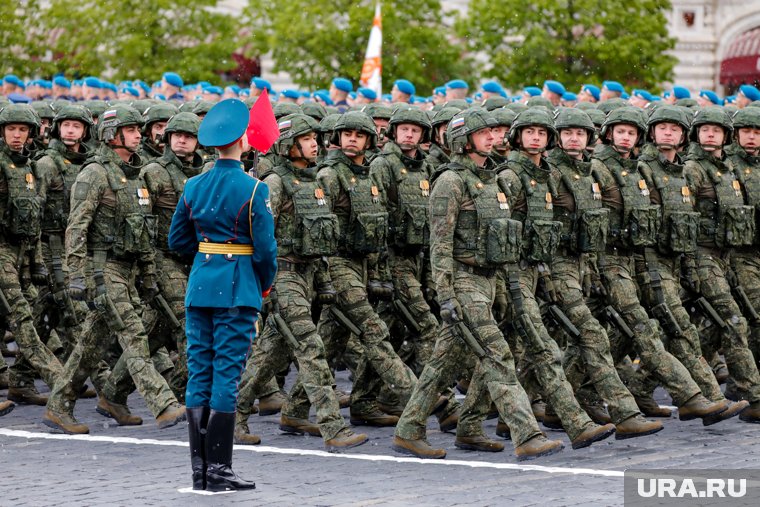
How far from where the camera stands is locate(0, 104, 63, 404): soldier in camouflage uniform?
43.3 ft

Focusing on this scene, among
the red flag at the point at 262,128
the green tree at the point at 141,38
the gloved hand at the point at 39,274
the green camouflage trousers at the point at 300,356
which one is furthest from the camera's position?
the green tree at the point at 141,38

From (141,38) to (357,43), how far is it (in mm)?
4234

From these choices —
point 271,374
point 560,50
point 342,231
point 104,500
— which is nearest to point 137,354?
point 271,374

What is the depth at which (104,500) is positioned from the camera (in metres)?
9.55

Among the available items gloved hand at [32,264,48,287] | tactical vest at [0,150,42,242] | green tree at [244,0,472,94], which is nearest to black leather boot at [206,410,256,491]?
tactical vest at [0,150,42,242]

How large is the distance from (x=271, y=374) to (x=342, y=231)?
125 cm

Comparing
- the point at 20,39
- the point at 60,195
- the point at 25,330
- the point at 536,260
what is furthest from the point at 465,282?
the point at 20,39

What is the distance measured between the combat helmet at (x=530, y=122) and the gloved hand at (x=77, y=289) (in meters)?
3.09

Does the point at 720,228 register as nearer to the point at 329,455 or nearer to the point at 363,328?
the point at 363,328

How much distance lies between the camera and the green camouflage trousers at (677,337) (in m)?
12.8

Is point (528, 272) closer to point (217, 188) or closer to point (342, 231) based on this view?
point (342, 231)

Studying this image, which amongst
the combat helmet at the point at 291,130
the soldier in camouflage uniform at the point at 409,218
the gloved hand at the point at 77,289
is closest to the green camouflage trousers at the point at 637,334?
the soldier in camouflage uniform at the point at 409,218

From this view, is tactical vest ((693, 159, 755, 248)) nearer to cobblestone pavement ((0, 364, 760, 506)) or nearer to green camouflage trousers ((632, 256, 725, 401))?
green camouflage trousers ((632, 256, 725, 401))

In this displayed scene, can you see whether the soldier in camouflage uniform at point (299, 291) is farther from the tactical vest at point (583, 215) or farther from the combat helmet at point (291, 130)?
the tactical vest at point (583, 215)
